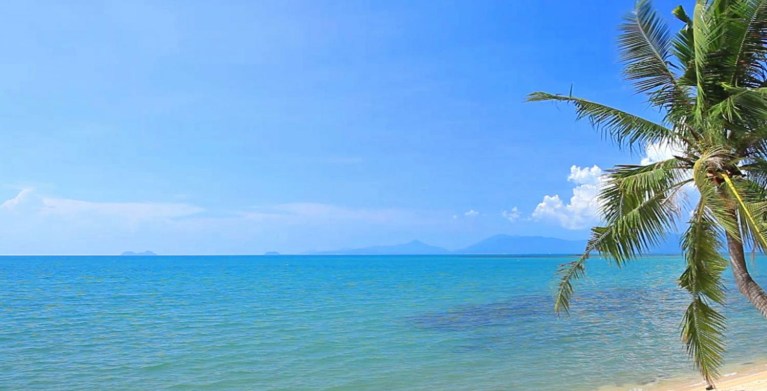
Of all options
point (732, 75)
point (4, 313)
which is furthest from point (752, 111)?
point (4, 313)

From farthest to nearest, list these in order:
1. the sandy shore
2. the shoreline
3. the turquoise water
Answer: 1. the turquoise water
2. the shoreline
3. the sandy shore

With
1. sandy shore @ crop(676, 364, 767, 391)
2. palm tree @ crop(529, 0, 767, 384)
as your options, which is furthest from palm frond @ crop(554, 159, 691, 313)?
sandy shore @ crop(676, 364, 767, 391)

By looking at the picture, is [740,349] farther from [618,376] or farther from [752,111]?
[752,111]

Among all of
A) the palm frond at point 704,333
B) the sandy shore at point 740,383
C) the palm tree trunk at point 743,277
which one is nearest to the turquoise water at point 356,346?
the sandy shore at point 740,383

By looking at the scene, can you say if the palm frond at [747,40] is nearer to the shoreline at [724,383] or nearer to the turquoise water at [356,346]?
the shoreline at [724,383]

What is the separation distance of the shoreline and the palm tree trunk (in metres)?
4.29

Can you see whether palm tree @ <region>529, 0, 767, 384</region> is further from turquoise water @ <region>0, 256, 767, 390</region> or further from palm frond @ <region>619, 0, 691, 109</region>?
turquoise water @ <region>0, 256, 767, 390</region>

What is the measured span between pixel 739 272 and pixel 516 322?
15.9 metres

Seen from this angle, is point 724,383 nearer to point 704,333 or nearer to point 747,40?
point 704,333

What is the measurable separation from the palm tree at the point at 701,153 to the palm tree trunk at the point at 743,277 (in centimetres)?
1

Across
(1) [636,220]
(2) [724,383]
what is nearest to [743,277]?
(1) [636,220]

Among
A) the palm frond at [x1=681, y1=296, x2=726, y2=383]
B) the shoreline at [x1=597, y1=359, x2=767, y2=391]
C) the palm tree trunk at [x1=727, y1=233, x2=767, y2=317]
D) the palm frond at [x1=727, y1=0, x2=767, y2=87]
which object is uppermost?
the palm frond at [x1=727, y1=0, x2=767, y2=87]

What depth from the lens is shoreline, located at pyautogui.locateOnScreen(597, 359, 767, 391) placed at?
10.5m

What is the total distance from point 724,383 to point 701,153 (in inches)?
285
